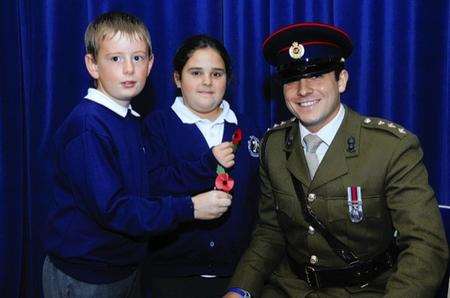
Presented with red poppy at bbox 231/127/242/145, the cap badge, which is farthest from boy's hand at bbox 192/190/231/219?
the cap badge

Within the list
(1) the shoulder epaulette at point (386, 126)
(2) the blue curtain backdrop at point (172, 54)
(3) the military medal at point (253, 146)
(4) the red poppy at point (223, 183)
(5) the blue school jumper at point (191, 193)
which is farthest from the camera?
(2) the blue curtain backdrop at point (172, 54)

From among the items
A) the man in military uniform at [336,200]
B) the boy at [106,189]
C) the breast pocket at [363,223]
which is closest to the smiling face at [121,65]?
the boy at [106,189]

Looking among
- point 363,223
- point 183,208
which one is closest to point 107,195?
point 183,208

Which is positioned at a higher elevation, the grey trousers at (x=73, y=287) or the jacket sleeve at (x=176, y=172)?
the jacket sleeve at (x=176, y=172)

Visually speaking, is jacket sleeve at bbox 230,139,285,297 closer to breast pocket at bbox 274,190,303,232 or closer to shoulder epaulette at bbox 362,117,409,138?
breast pocket at bbox 274,190,303,232

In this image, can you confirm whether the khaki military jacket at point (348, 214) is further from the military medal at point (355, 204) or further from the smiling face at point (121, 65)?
the smiling face at point (121, 65)

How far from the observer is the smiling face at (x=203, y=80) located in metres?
1.78

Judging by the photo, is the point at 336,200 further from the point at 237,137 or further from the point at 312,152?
the point at 237,137

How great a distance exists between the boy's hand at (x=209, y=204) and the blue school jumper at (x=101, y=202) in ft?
0.10

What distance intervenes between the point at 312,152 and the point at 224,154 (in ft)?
0.95

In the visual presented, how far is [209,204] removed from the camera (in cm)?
155

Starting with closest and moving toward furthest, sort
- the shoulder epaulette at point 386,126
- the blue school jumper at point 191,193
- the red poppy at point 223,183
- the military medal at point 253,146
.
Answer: the shoulder epaulette at point 386,126 → the red poppy at point 223,183 → the blue school jumper at point 191,193 → the military medal at point 253,146

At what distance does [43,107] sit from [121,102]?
2.32 ft

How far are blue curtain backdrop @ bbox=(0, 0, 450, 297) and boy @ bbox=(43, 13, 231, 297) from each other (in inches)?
22.5
